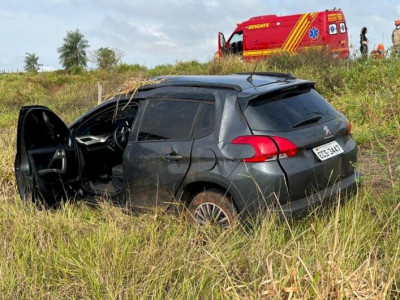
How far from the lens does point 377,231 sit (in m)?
3.24

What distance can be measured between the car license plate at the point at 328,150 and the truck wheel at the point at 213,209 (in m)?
0.85

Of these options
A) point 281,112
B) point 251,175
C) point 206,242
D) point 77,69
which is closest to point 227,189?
point 251,175

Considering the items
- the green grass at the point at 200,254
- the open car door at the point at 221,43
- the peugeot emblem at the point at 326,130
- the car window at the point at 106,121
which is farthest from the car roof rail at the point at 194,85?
the open car door at the point at 221,43

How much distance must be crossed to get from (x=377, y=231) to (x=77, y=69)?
38109mm

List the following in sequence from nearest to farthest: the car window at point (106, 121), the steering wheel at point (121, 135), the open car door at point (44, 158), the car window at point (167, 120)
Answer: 1. the car window at point (167, 120)
2. the open car door at point (44, 158)
3. the car window at point (106, 121)
4. the steering wheel at point (121, 135)

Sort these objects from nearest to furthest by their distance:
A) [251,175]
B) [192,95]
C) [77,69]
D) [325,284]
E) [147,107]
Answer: [325,284] < [251,175] < [192,95] < [147,107] < [77,69]

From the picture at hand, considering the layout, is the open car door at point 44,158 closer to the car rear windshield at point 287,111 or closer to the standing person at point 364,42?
the car rear windshield at point 287,111

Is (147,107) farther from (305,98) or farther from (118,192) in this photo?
(305,98)

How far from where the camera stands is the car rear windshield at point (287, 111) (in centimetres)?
364

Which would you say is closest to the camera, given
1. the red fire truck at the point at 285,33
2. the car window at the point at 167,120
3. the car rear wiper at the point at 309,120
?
the car rear wiper at the point at 309,120

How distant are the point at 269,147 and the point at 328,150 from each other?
68cm

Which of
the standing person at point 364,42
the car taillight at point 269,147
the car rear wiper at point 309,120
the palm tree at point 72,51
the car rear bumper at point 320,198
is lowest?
the car rear bumper at point 320,198

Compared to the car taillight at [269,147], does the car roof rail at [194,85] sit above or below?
above

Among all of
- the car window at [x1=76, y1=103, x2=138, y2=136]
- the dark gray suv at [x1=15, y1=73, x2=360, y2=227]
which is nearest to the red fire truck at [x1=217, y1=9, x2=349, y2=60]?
the car window at [x1=76, y1=103, x2=138, y2=136]
